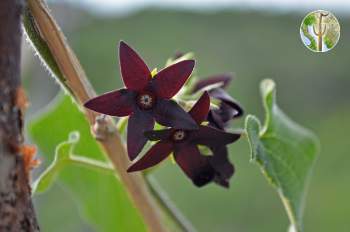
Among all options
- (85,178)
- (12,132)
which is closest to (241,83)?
(85,178)

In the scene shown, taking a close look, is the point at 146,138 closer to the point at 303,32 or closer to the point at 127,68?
the point at 127,68

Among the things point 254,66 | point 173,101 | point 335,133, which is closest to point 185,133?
point 173,101

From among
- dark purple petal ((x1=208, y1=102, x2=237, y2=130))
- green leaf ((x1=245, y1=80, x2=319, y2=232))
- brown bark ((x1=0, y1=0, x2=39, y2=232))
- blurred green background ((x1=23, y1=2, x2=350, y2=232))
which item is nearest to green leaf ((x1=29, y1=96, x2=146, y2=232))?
green leaf ((x1=245, y1=80, x2=319, y2=232))

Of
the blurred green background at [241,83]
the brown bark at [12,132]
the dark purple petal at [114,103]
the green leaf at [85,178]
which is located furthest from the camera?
the blurred green background at [241,83]

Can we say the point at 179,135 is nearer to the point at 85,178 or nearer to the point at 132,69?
the point at 132,69

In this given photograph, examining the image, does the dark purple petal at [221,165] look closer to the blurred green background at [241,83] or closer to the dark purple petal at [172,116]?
the dark purple petal at [172,116]

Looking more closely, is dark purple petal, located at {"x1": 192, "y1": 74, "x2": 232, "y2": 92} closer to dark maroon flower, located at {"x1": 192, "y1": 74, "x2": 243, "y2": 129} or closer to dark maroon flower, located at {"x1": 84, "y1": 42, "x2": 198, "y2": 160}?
dark maroon flower, located at {"x1": 192, "y1": 74, "x2": 243, "y2": 129}
